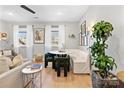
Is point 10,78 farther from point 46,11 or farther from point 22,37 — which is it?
point 22,37

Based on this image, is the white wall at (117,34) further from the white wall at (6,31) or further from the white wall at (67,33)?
the white wall at (6,31)

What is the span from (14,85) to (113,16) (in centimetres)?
261

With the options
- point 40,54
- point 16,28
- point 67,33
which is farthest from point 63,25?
point 16,28

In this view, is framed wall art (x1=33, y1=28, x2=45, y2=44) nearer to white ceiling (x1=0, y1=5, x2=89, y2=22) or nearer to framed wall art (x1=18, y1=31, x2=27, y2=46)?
framed wall art (x1=18, y1=31, x2=27, y2=46)

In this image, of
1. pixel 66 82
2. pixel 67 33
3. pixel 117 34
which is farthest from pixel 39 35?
pixel 117 34

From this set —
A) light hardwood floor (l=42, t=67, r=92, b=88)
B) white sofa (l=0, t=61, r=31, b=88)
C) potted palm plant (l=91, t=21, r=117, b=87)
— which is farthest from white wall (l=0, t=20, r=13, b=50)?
A: potted palm plant (l=91, t=21, r=117, b=87)

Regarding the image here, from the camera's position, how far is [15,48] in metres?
11.1

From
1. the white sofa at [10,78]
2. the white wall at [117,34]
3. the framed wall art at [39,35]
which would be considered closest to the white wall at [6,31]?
the framed wall art at [39,35]

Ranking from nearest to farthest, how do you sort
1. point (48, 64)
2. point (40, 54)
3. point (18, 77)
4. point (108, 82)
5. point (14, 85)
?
point (108, 82) < point (14, 85) < point (18, 77) < point (48, 64) < point (40, 54)

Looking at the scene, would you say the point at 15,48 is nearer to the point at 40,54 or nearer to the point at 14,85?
the point at 40,54

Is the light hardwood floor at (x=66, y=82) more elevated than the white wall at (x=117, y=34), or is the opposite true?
the white wall at (x=117, y=34)

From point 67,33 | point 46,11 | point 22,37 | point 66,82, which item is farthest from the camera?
point 22,37
